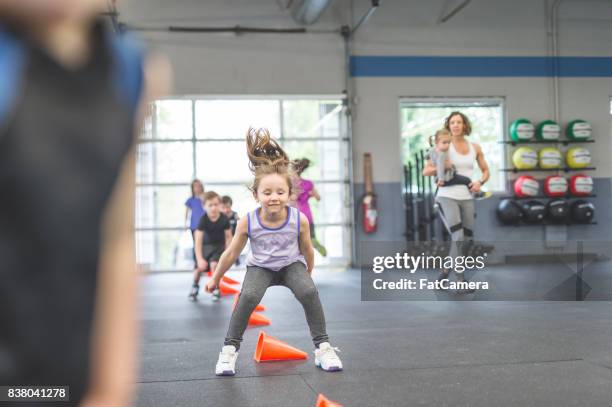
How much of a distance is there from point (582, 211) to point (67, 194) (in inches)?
458

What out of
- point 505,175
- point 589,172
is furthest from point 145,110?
point 589,172

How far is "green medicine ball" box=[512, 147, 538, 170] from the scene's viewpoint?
37.1 feet

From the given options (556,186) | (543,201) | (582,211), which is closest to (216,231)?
(556,186)

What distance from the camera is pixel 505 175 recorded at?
461 inches

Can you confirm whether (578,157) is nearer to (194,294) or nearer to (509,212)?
(509,212)

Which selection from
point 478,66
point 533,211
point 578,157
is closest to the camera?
point 533,211

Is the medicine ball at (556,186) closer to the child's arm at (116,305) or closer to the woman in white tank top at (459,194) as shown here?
the woman in white tank top at (459,194)

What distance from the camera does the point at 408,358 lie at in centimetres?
357

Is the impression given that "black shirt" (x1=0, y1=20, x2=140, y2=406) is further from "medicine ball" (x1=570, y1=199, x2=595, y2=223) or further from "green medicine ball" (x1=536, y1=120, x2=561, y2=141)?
"medicine ball" (x1=570, y1=199, x2=595, y2=223)

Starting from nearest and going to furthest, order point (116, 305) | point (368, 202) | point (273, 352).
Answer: point (116, 305) → point (273, 352) → point (368, 202)

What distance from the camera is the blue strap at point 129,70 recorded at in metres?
0.76

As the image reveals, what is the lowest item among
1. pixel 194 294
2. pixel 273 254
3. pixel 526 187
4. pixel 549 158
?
pixel 194 294

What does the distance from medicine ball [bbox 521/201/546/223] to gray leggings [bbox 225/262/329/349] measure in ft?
27.5

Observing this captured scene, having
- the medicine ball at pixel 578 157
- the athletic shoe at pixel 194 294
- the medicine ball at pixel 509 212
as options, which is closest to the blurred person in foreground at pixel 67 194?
the athletic shoe at pixel 194 294
